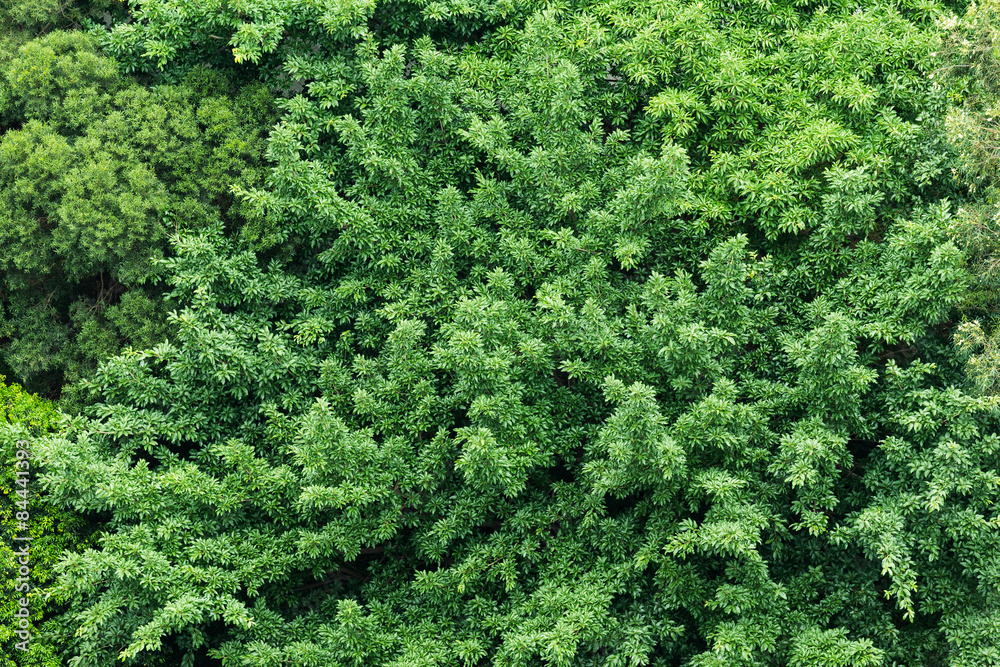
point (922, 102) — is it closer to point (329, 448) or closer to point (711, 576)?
point (711, 576)

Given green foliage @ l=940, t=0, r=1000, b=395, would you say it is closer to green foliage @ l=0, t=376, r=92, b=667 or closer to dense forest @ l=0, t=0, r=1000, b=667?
dense forest @ l=0, t=0, r=1000, b=667

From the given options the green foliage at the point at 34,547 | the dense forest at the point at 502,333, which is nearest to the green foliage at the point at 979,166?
the dense forest at the point at 502,333

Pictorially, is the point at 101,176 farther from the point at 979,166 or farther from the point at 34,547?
the point at 979,166

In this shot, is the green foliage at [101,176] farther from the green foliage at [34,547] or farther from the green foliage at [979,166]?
the green foliage at [979,166]

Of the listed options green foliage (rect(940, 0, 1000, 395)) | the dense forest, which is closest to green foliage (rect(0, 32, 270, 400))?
the dense forest

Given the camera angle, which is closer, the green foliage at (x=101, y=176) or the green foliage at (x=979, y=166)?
the green foliage at (x=979, y=166)

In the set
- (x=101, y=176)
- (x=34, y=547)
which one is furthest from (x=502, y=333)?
(x=34, y=547)
